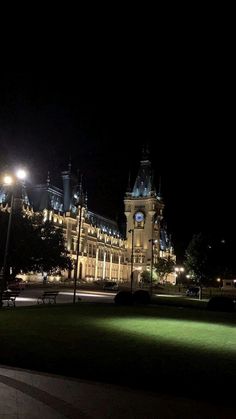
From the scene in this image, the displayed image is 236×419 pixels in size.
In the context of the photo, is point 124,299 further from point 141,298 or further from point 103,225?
point 103,225

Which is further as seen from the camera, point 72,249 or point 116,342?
point 72,249

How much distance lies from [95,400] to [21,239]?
45.9 m

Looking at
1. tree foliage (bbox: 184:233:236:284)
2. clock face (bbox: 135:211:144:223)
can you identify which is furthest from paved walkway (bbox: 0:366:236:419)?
clock face (bbox: 135:211:144:223)

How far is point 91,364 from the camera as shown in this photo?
12.5 meters

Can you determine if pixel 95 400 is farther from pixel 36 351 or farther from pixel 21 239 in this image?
pixel 21 239

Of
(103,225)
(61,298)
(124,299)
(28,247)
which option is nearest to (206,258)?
(28,247)

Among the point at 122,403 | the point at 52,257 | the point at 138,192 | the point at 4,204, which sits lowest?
the point at 122,403

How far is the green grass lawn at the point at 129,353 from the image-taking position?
1112cm

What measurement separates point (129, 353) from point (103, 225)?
16972 centimetres

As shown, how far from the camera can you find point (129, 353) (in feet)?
46.4

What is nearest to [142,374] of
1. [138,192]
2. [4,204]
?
[4,204]

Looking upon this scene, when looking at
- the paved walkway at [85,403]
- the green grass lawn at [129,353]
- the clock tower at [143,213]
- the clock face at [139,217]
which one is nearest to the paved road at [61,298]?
the green grass lawn at [129,353]

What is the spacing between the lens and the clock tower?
17200 cm

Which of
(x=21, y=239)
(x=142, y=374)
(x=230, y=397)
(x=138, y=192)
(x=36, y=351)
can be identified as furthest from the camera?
(x=138, y=192)
